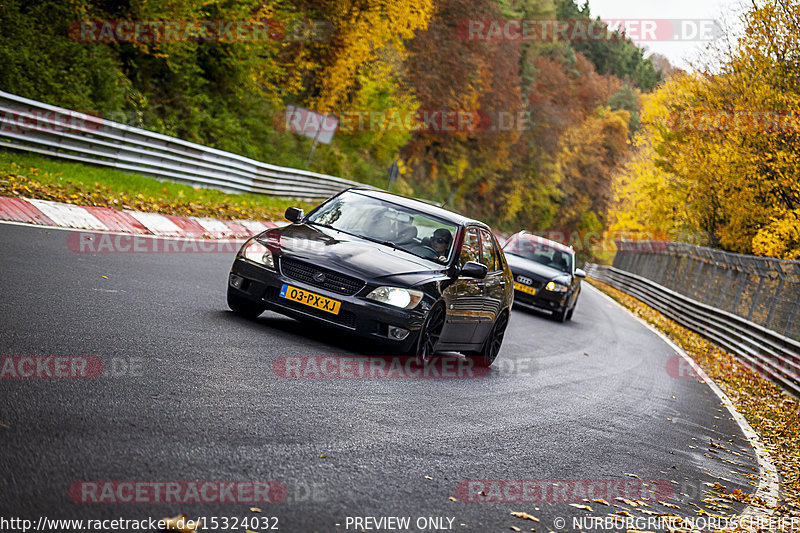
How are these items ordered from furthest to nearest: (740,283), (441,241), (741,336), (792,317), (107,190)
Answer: (740,283) < (741,336) < (792,317) < (107,190) < (441,241)

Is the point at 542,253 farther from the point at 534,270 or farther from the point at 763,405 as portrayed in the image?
the point at 763,405

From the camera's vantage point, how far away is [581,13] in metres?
135

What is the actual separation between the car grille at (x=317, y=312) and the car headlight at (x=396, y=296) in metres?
0.26

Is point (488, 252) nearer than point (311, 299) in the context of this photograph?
No

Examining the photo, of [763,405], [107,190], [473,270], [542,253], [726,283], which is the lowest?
[763,405]

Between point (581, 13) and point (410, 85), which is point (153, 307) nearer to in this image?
point (410, 85)

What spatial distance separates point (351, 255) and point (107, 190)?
942 centimetres

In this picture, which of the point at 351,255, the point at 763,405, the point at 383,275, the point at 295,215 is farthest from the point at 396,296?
the point at 763,405

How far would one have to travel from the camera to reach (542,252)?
21.7 m

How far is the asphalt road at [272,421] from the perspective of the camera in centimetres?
456

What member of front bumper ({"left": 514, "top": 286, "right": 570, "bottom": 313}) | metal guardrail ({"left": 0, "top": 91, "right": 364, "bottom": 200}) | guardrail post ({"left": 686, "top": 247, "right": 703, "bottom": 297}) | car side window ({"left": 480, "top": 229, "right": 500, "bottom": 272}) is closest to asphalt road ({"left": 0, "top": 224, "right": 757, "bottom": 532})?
car side window ({"left": 480, "top": 229, "right": 500, "bottom": 272})

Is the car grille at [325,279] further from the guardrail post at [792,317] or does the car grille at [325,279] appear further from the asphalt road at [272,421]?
the guardrail post at [792,317]

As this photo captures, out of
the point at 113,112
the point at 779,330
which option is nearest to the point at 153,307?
the point at 779,330

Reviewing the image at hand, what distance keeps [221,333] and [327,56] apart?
31373 mm
